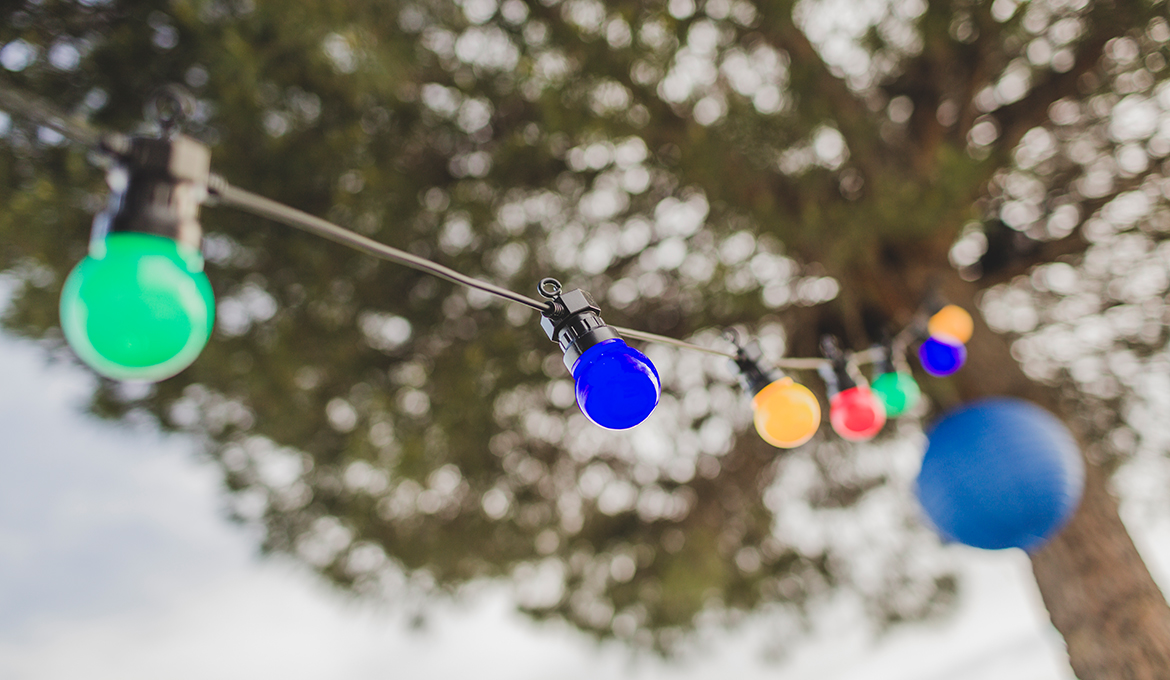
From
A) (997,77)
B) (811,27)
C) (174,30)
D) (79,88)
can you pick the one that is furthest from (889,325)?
(79,88)

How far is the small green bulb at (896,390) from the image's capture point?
1.79 meters

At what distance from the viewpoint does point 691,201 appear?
2789 mm

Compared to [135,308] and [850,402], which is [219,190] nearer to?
[135,308]

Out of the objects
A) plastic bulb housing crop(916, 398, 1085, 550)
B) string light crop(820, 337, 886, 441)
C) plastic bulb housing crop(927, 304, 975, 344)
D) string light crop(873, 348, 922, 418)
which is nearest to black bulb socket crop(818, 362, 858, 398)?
string light crop(820, 337, 886, 441)

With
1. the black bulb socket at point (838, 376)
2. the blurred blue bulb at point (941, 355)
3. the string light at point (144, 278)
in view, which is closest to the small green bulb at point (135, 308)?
the string light at point (144, 278)

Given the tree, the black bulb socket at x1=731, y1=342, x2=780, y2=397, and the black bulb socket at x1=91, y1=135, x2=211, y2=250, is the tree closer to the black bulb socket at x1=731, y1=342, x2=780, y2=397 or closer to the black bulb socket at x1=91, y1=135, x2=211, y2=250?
the black bulb socket at x1=731, y1=342, x2=780, y2=397

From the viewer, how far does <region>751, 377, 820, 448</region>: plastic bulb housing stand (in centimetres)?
112

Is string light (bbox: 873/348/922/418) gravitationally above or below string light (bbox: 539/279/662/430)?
below

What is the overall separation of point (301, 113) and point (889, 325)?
9.39 ft

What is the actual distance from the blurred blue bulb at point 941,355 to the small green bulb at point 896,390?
0.17m

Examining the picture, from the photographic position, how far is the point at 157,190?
1.67 ft

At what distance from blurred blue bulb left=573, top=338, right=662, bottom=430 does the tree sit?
5.38 feet

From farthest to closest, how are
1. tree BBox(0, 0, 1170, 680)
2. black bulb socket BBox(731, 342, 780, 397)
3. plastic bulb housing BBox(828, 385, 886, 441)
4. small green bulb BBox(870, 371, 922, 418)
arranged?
tree BBox(0, 0, 1170, 680) → small green bulb BBox(870, 371, 922, 418) → plastic bulb housing BBox(828, 385, 886, 441) → black bulb socket BBox(731, 342, 780, 397)

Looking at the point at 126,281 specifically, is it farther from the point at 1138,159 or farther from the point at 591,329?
the point at 1138,159
